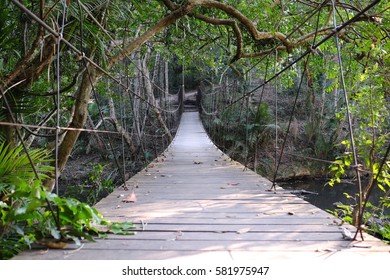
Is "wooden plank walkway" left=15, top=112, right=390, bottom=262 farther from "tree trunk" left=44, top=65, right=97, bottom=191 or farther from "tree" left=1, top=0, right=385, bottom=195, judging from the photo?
"tree" left=1, top=0, right=385, bottom=195

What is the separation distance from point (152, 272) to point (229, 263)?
22 centimetres

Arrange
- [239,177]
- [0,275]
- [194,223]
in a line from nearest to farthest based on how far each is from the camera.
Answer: [0,275] → [194,223] → [239,177]

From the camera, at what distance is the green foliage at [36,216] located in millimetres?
984

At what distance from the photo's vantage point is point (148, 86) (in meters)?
6.34

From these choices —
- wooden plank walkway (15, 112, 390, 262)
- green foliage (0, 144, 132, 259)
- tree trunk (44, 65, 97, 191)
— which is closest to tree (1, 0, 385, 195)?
tree trunk (44, 65, 97, 191)

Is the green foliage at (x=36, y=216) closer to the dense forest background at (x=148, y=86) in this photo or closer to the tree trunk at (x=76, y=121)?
the dense forest background at (x=148, y=86)

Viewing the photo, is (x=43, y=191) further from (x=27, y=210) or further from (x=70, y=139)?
(x=70, y=139)

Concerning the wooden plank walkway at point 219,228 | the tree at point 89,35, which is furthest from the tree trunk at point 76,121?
the wooden plank walkway at point 219,228

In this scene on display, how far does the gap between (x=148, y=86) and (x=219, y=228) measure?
5.27m

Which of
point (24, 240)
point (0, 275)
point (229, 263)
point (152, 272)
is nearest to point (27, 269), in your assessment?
point (0, 275)

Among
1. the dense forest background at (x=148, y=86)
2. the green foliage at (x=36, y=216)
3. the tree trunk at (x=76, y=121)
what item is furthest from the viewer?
the tree trunk at (x=76, y=121)

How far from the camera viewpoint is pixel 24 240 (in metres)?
1.07

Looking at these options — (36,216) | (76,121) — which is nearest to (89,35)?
(76,121)

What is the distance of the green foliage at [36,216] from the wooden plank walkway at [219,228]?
0.24 feet
